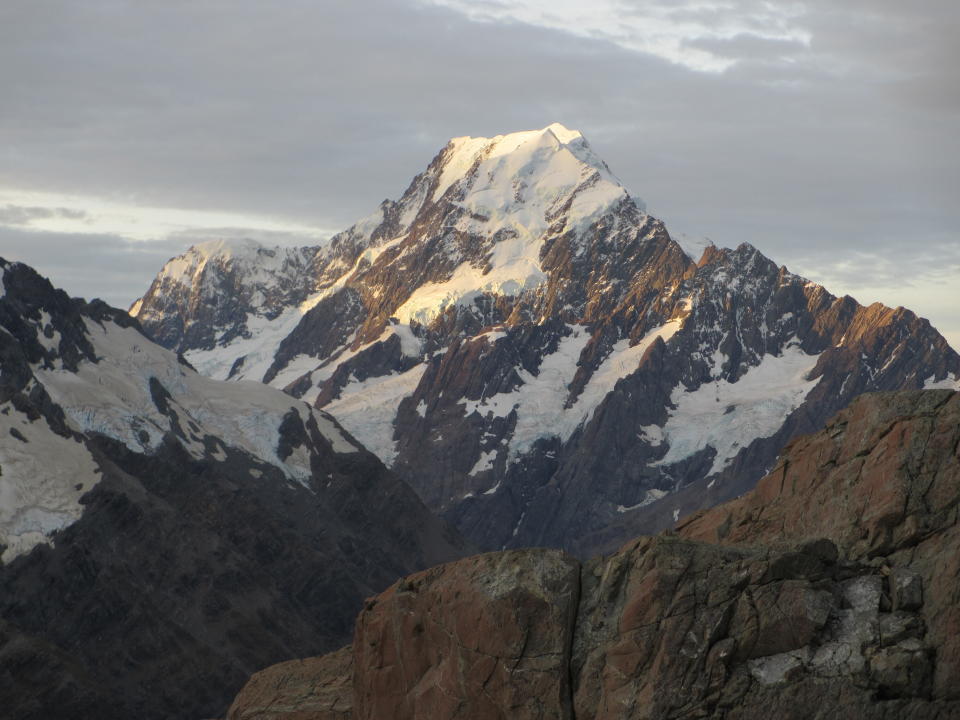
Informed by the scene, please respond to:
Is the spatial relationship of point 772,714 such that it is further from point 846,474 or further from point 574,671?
point 846,474

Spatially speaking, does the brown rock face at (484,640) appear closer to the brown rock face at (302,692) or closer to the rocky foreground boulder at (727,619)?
the rocky foreground boulder at (727,619)

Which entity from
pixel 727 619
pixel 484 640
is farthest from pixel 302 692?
pixel 727 619

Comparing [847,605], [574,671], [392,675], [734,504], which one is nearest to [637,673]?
[574,671]

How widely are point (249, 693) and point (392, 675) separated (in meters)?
15.5

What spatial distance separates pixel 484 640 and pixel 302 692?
18.2 meters

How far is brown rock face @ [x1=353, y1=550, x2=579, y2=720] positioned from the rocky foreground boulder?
0.24 ft

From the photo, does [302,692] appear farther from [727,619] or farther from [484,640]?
[727,619]

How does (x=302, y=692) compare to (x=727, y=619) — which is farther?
(x=302, y=692)

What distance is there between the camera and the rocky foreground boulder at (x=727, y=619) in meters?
59.3

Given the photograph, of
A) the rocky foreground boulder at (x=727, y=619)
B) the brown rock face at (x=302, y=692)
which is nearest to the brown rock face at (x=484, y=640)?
the rocky foreground boulder at (x=727, y=619)

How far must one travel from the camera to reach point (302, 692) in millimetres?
79812

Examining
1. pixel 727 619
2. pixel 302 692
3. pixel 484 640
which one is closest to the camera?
pixel 727 619

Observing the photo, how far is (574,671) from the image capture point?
6319 cm

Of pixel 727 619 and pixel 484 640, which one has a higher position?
pixel 727 619
